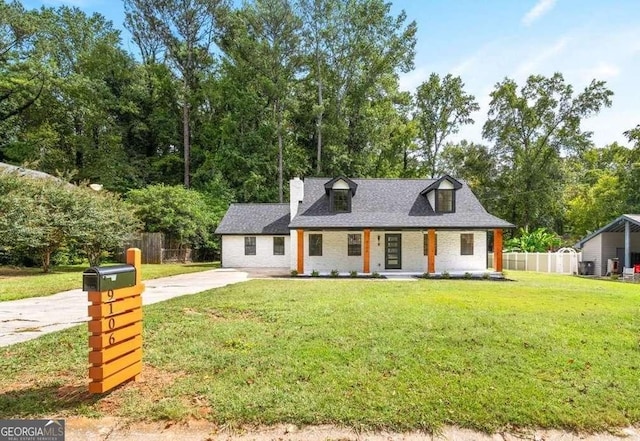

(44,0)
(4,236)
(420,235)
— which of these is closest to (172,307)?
(4,236)

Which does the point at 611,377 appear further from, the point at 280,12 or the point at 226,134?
the point at 280,12

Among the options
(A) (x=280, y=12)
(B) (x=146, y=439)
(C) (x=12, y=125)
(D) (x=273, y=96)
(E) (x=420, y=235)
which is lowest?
(B) (x=146, y=439)

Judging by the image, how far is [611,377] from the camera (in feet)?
14.5

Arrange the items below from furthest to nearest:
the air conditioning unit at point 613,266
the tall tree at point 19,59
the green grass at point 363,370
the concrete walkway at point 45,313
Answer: the tall tree at point 19,59, the air conditioning unit at point 613,266, the concrete walkway at point 45,313, the green grass at point 363,370

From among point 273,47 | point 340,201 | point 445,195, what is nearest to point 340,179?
point 340,201

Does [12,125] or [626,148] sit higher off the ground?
[12,125]

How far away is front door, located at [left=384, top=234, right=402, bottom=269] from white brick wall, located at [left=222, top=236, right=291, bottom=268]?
6179 millimetres

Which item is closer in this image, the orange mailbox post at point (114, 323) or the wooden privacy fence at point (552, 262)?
the orange mailbox post at point (114, 323)

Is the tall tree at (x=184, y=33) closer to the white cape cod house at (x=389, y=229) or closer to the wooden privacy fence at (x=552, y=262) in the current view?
the white cape cod house at (x=389, y=229)

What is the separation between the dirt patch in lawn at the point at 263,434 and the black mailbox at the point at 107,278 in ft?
4.05

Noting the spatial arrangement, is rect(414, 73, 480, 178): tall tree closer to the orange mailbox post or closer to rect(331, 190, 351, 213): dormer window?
rect(331, 190, 351, 213): dormer window

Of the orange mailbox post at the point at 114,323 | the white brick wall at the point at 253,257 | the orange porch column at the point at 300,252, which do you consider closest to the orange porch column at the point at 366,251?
the orange porch column at the point at 300,252

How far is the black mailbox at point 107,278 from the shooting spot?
3.74 m

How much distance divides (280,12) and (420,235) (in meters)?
22.5
